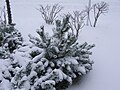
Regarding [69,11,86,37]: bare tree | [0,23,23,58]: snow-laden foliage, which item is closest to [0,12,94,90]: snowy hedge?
[0,23,23,58]: snow-laden foliage

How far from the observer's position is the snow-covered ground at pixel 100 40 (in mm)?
5469

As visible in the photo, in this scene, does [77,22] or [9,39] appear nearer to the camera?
[9,39]

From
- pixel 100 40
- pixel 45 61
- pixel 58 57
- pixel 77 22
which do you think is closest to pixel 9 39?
pixel 45 61

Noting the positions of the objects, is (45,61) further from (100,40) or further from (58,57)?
(100,40)

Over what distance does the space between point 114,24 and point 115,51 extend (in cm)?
315

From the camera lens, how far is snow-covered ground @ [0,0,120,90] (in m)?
5.47

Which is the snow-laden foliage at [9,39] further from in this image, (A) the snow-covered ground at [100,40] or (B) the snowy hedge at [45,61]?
(A) the snow-covered ground at [100,40]

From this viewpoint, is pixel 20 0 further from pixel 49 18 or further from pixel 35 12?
pixel 49 18

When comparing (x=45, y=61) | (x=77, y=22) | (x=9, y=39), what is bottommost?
(x=45, y=61)

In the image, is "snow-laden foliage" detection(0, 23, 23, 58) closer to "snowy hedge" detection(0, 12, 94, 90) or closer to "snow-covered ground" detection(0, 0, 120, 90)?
"snowy hedge" detection(0, 12, 94, 90)

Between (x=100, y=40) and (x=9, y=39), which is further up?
(x=100, y=40)

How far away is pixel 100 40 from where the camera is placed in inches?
304

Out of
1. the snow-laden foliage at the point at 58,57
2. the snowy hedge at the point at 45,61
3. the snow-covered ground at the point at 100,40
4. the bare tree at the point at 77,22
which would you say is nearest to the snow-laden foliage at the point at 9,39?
the snowy hedge at the point at 45,61

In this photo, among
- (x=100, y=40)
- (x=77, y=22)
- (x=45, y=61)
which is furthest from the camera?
(x=77, y=22)
